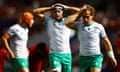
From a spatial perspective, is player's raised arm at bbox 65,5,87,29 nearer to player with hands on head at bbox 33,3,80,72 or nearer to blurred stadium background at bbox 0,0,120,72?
player with hands on head at bbox 33,3,80,72

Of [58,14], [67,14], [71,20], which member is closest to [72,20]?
[71,20]

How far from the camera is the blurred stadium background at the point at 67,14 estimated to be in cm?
2525

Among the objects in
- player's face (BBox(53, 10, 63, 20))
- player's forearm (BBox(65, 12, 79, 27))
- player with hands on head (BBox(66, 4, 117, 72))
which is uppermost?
player's face (BBox(53, 10, 63, 20))

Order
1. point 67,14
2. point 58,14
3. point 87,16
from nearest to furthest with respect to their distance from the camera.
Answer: point 87,16
point 58,14
point 67,14

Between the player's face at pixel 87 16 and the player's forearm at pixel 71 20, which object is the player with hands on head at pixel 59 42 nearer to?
the player's forearm at pixel 71 20

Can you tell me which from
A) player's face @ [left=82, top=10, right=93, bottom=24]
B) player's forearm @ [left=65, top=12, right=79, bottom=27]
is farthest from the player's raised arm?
player's face @ [left=82, top=10, right=93, bottom=24]

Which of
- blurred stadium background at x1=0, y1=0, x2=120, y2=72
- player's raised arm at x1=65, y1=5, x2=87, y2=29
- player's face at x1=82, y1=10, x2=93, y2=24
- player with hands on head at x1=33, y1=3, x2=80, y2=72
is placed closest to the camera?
player's face at x1=82, y1=10, x2=93, y2=24

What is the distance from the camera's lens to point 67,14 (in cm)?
2534

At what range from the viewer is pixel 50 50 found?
19.0m

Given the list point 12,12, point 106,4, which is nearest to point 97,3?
point 106,4

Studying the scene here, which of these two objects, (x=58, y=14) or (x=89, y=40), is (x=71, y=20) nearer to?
(x=58, y=14)

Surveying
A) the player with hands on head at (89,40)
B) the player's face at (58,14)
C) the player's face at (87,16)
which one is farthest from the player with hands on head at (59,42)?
the player's face at (87,16)

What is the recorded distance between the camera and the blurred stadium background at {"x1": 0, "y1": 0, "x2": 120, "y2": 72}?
Result: 2525 centimetres

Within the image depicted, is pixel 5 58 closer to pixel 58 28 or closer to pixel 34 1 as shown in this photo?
pixel 58 28
